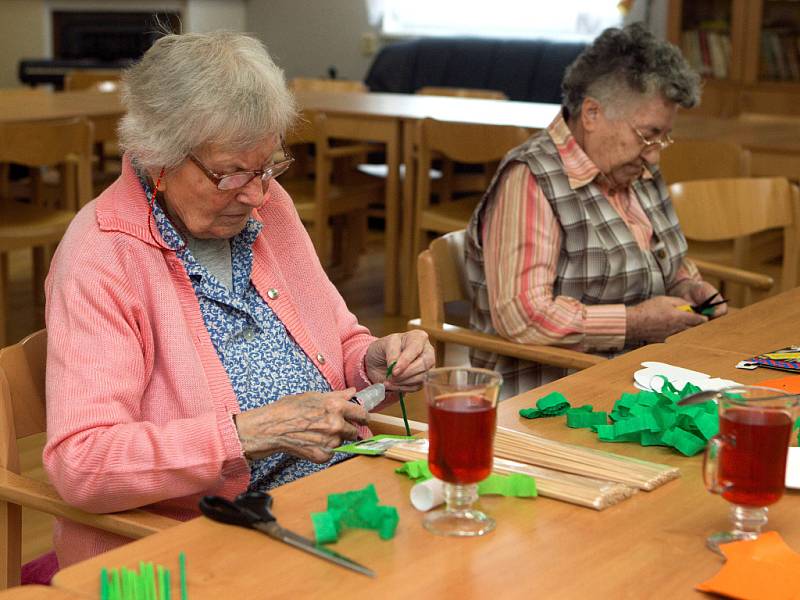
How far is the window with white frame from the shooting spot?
7.64 metres

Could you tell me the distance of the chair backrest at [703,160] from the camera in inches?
157

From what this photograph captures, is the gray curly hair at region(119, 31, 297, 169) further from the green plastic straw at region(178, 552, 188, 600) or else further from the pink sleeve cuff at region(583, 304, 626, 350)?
the pink sleeve cuff at region(583, 304, 626, 350)

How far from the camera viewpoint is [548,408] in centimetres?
156

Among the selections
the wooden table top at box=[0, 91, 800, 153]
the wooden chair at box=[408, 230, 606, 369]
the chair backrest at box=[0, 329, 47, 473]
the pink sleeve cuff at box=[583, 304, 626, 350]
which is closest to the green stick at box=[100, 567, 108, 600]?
the chair backrest at box=[0, 329, 47, 473]

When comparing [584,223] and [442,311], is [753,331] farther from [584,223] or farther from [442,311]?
[442,311]

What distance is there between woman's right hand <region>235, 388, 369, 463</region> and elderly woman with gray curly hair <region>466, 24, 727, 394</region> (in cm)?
92

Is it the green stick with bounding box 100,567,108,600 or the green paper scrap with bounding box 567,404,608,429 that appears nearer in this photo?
the green stick with bounding box 100,567,108,600

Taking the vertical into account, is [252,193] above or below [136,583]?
above

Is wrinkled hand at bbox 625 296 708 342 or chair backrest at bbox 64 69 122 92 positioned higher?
chair backrest at bbox 64 69 122 92

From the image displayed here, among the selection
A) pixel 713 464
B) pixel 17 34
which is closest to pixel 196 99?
pixel 713 464

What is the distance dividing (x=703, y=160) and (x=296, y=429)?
286 centimetres

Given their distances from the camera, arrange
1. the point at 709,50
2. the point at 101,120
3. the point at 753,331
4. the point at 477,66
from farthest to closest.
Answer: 1. the point at 477,66
2. the point at 709,50
3. the point at 101,120
4. the point at 753,331

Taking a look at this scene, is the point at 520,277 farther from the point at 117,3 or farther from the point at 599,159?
the point at 117,3

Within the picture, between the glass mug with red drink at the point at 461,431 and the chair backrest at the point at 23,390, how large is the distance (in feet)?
2.27
